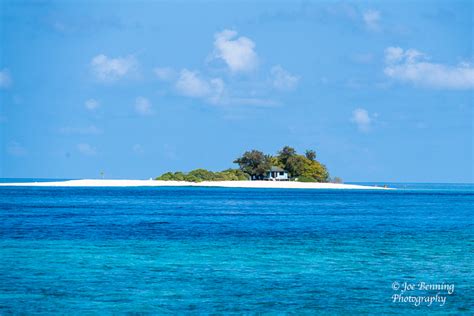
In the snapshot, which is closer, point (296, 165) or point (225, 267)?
point (225, 267)

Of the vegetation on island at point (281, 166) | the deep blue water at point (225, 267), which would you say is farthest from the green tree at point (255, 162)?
the deep blue water at point (225, 267)

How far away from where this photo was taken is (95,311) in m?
25.6

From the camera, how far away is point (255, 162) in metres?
187

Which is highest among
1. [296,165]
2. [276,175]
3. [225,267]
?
[296,165]

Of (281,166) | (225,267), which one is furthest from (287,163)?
(225,267)

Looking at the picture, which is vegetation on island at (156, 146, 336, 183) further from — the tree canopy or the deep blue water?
the deep blue water

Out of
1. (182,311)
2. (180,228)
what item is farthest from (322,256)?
(180,228)

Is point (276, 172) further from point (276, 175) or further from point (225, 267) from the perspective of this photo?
point (225, 267)

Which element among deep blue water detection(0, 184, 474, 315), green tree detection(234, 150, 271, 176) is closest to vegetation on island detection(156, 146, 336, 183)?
green tree detection(234, 150, 271, 176)

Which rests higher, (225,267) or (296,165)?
(296,165)

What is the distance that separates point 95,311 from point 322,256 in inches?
648

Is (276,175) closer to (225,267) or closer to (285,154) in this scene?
(285,154)

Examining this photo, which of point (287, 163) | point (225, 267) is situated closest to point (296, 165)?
point (287, 163)

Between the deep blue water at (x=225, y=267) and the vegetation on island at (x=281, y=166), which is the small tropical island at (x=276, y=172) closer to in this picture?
the vegetation on island at (x=281, y=166)
